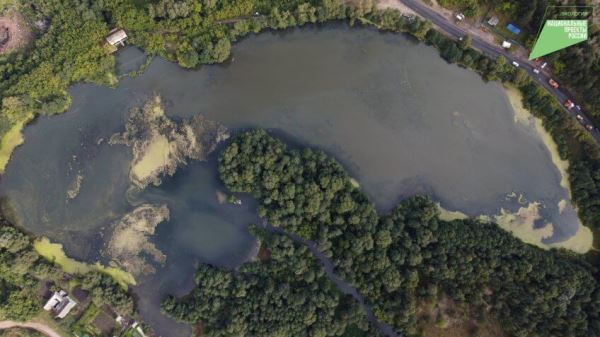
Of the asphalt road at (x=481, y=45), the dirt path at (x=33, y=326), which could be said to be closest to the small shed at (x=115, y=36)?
the asphalt road at (x=481, y=45)

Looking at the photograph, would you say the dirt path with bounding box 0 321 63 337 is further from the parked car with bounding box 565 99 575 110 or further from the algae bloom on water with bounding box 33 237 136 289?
the parked car with bounding box 565 99 575 110

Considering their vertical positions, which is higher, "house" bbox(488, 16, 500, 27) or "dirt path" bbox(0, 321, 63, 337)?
"house" bbox(488, 16, 500, 27)

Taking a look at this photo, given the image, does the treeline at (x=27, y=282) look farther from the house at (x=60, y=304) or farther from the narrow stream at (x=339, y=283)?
the narrow stream at (x=339, y=283)

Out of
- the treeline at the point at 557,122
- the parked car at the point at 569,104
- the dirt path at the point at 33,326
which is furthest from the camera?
the parked car at the point at 569,104

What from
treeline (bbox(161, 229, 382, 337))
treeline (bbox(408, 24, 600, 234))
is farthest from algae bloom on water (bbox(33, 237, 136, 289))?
treeline (bbox(408, 24, 600, 234))

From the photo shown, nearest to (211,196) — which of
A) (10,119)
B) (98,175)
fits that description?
(98,175)
